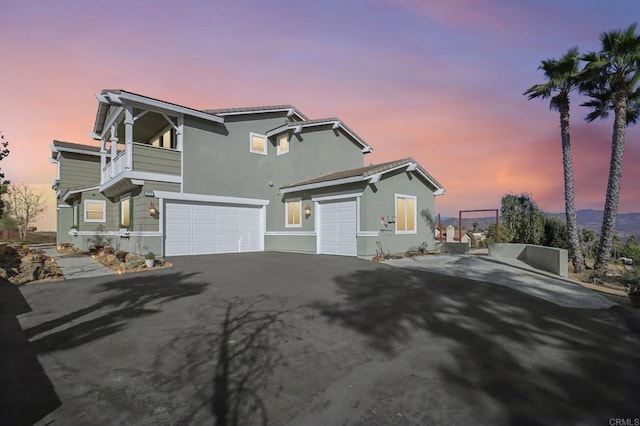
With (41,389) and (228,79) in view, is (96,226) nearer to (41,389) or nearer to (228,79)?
(228,79)

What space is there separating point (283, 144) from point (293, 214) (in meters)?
4.08

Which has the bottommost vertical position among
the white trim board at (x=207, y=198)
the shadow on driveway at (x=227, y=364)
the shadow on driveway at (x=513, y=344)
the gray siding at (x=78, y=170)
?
the shadow on driveway at (x=513, y=344)

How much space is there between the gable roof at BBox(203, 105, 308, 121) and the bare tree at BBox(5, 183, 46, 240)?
26.7 meters

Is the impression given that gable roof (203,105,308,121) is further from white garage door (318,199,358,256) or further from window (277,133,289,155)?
white garage door (318,199,358,256)

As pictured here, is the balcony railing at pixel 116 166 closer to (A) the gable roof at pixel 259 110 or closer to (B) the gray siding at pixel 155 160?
(B) the gray siding at pixel 155 160

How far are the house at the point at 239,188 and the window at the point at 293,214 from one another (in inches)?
2.2

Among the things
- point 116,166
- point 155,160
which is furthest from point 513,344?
point 116,166

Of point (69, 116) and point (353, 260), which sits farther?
point (69, 116)

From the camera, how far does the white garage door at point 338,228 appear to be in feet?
43.6

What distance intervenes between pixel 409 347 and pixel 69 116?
1908 centimetres

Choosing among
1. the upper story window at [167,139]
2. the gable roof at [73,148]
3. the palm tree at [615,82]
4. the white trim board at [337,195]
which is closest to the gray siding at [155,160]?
the upper story window at [167,139]

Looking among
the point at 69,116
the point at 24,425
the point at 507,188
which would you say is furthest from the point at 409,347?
the point at 69,116

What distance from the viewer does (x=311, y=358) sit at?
374 centimetres

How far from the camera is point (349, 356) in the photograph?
→ 383cm
